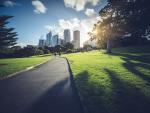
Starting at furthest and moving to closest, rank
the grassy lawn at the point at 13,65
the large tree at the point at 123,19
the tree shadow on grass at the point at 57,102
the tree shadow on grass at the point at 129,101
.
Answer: the large tree at the point at 123,19
the grassy lawn at the point at 13,65
the tree shadow on grass at the point at 57,102
the tree shadow on grass at the point at 129,101

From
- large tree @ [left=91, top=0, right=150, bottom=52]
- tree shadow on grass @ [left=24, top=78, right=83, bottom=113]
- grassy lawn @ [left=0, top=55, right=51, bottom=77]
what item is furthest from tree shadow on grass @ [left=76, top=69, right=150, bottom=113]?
large tree @ [left=91, top=0, right=150, bottom=52]

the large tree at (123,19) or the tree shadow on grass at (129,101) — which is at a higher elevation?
the large tree at (123,19)

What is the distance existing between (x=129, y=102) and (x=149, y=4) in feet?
106

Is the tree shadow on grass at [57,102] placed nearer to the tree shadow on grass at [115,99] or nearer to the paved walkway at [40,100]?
the paved walkway at [40,100]

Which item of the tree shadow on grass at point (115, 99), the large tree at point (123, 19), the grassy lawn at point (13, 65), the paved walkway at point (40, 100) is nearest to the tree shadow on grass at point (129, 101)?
the tree shadow on grass at point (115, 99)

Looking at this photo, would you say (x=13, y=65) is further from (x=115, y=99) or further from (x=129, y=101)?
(x=129, y=101)

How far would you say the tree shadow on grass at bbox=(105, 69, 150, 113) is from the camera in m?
6.48

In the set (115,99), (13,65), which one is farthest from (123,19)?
(115,99)

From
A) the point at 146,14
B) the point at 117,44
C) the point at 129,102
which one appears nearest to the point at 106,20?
the point at 146,14

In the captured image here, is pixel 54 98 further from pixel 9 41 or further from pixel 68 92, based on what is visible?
pixel 9 41

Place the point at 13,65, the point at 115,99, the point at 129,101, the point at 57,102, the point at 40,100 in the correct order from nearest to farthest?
the point at 129,101, the point at 115,99, the point at 57,102, the point at 40,100, the point at 13,65

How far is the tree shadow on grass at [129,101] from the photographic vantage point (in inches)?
255

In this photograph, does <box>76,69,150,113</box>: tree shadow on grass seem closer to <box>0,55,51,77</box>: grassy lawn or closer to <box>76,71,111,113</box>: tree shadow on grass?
<box>76,71,111,113</box>: tree shadow on grass

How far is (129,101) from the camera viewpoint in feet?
24.2
